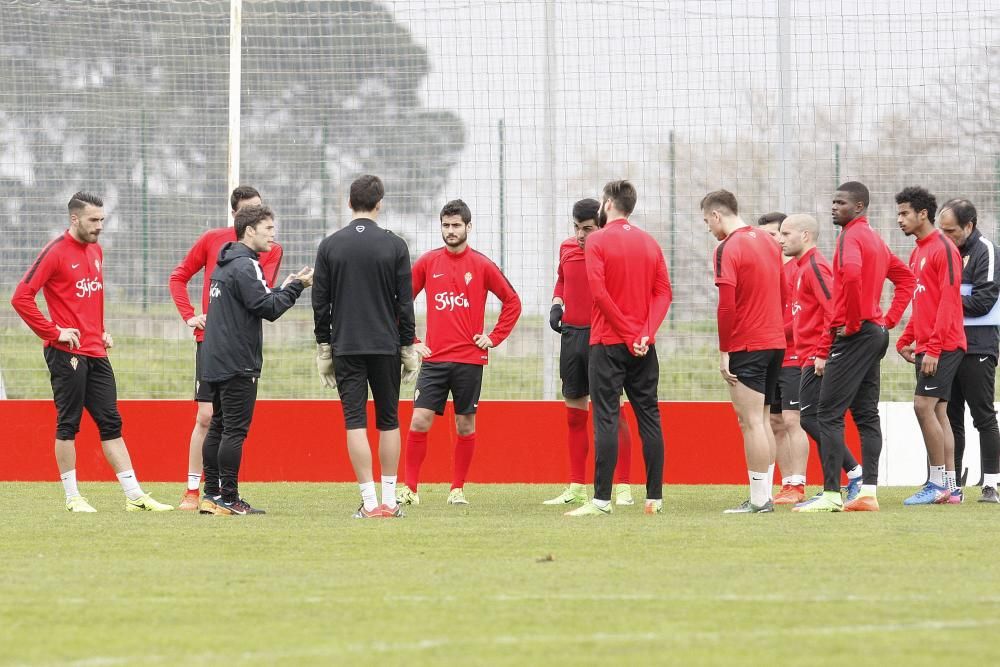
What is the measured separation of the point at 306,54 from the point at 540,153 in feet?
8.10

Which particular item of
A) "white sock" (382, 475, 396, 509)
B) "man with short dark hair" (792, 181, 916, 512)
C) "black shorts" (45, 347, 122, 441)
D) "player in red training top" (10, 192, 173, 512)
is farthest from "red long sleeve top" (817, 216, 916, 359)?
"black shorts" (45, 347, 122, 441)

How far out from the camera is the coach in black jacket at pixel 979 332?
9.92 metres

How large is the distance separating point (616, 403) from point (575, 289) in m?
1.51

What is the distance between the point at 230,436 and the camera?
904 cm

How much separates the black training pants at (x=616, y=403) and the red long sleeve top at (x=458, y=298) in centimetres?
Result: 156

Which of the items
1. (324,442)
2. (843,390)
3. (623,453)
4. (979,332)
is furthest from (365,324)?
(979,332)

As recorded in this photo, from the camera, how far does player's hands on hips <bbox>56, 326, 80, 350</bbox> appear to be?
922 cm

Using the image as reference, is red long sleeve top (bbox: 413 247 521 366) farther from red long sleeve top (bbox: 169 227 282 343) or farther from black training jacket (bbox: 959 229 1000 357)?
black training jacket (bbox: 959 229 1000 357)

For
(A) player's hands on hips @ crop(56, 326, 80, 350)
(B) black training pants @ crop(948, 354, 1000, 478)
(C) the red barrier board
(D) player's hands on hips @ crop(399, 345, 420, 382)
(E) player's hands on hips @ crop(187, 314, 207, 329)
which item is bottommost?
(C) the red barrier board

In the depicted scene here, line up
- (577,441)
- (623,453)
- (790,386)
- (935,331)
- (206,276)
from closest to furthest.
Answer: (935,331)
(623,453)
(790,386)
(577,441)
(206,276)

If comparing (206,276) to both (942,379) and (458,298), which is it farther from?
(942,379)

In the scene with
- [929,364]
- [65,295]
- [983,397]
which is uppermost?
[65,295]

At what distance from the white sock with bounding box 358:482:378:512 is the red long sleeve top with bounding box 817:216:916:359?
308 centimetres

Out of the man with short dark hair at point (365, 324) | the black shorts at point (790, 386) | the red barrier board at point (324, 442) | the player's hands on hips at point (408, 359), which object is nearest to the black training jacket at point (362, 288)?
the man with short dark hair at point (365, 324)
